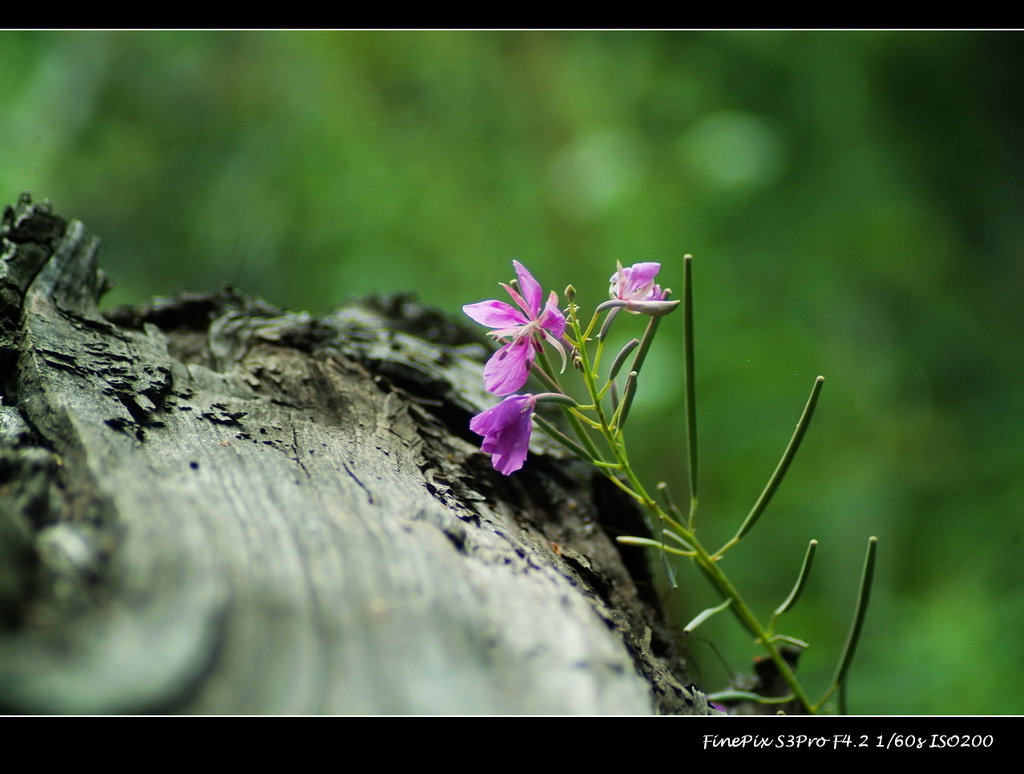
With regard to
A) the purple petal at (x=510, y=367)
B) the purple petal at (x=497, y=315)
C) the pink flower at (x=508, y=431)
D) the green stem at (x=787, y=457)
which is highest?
the purple petal at (x=497, y=315)

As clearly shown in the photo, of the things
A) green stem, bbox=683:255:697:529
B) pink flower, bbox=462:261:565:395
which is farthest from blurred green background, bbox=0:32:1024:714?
pink flower, bbox=462:261:565:395

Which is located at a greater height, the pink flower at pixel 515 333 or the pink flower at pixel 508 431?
the pink flower at pixel 515 333

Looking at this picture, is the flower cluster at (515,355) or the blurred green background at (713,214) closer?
the flower cluster at (515,355)

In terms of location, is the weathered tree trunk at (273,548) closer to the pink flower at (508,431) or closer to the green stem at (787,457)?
the pink flower at (508,431)

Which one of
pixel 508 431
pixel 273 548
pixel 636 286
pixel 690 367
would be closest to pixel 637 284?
pixel 636 286

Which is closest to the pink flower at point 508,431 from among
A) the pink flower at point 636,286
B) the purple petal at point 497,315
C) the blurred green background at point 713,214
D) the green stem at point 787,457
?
the purple petal at point 497,315
